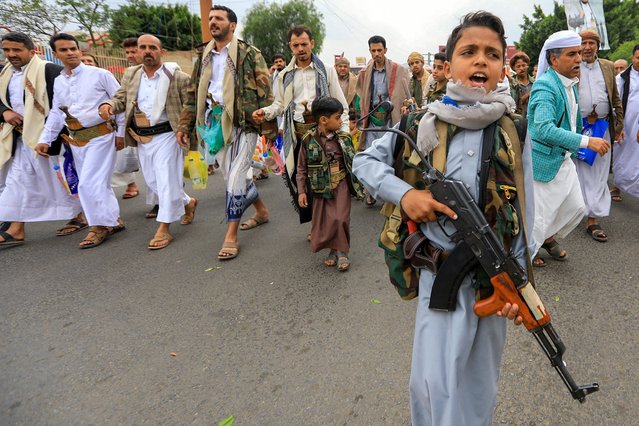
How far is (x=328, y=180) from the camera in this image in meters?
3.72

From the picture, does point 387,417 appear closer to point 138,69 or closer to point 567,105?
point 567,105

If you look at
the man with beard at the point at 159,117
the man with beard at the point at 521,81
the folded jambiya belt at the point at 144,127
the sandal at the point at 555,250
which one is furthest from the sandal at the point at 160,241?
the man with beard at the point at 521,81

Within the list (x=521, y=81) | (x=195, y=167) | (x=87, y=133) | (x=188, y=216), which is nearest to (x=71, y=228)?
(x=87, y=133)

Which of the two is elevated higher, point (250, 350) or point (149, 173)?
point (149, 173)

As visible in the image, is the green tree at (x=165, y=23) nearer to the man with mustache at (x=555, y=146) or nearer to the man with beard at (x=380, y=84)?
the man with beard at (x=380, y=84)

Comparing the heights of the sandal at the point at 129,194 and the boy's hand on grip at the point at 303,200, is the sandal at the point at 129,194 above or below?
below

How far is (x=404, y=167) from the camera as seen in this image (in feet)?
5.31

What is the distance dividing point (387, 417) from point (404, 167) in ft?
3.97

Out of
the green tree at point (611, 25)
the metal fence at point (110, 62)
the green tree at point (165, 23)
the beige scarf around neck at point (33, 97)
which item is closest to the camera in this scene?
the beige scarf around neck at point (33, 97)

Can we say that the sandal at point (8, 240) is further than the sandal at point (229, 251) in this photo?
Yes

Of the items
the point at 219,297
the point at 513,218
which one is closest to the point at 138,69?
the point at 219,297

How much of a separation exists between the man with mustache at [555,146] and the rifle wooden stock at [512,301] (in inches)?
68.8

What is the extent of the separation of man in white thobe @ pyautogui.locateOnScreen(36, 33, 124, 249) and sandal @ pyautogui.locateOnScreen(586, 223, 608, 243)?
→ 16.2ft

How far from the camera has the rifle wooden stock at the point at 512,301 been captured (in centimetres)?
140
